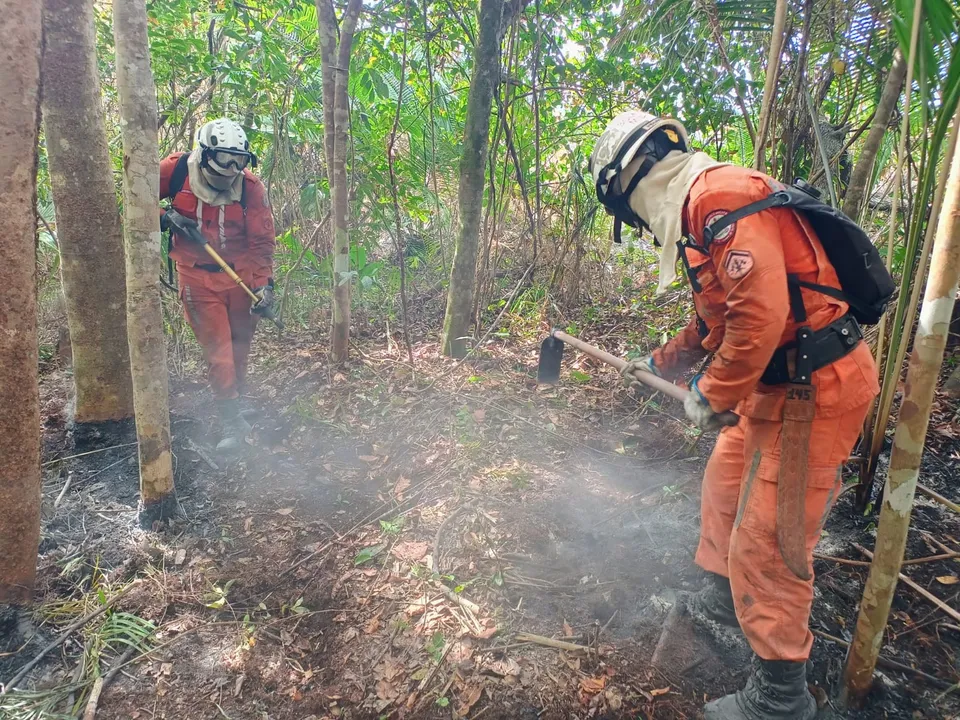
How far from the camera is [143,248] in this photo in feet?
8.80

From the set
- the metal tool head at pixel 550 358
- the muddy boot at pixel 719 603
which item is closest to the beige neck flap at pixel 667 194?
the metal tool head at pixel 550 358

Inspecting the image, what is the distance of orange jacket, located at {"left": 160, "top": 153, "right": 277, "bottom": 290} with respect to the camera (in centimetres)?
413

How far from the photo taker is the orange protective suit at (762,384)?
1786 millimetres

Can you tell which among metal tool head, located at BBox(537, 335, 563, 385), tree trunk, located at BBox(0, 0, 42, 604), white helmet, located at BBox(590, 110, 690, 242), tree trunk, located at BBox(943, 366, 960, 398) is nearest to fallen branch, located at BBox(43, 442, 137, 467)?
tree trunk, located at BBox(0, 0, 42, 604)

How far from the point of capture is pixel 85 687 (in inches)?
84.7

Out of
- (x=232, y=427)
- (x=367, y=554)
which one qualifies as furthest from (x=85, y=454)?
(x=367, y=554)

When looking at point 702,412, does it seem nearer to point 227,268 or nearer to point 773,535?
point 773,535

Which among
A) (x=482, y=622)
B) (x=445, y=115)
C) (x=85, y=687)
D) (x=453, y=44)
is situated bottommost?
(x=85, y=687)

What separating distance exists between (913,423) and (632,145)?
140cm

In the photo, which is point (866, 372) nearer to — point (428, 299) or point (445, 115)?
point (445, 115)

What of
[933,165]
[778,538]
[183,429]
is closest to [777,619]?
[778,538]

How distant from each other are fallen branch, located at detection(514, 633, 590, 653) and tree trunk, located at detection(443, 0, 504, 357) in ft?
10.6

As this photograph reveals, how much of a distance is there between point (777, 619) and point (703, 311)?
119 centimetres

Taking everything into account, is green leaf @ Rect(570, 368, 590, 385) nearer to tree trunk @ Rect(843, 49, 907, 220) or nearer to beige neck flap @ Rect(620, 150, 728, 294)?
tree trunk @ Rect(843, 49, 907, 220)
